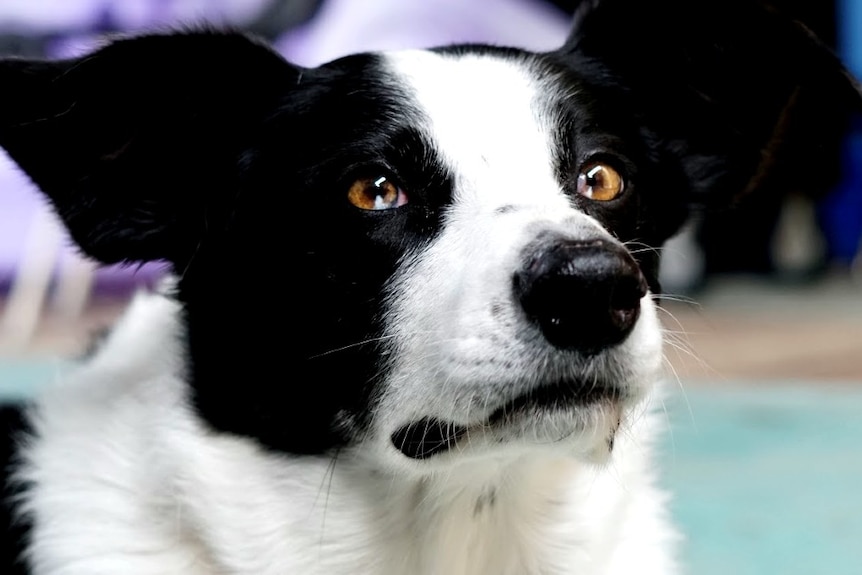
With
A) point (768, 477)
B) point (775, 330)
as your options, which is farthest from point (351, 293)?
point (775, 330)

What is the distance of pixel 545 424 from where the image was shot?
139 centimetres

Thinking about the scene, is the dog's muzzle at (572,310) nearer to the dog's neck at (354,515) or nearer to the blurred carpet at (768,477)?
the dog's neck at (354,515)

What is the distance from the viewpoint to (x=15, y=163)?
1635 mm

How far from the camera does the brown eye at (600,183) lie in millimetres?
1647

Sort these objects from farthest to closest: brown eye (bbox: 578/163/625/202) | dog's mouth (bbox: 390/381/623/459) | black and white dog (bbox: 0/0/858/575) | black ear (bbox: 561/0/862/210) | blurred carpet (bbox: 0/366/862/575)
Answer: blurred carpet (bbox: 0/366/862/575)
black ear (bbox: 561/0/862/210)
brown eye (bbox: 578/163/625/202)
black and white dog (bbox: 0/0/858/575)
dog's mouth (bbox: 390/381/623/459)

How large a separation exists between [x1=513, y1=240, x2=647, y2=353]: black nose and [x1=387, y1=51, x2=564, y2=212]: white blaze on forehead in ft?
0.71

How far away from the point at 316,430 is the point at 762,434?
2228mm

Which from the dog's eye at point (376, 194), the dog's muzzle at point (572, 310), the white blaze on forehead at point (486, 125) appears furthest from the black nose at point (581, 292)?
the dog's eye at point (376, 194)

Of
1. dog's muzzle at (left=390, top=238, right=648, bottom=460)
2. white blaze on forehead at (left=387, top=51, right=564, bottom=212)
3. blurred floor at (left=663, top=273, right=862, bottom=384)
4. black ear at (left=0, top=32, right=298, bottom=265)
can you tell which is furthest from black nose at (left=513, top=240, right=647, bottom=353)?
blurred floor at (left=663, top=273, right=862, bottom=384)

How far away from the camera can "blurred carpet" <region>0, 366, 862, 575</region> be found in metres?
2.49

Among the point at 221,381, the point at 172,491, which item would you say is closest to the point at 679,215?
the point at 221,381

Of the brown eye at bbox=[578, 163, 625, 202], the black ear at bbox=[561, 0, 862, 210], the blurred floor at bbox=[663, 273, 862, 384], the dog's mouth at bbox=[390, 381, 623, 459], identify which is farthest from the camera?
the blurred floor at bbox=[663, 273, 862, 384]

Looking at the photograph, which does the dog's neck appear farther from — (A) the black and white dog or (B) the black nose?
(B) the black nose

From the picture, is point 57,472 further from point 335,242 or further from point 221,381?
point 335,242
